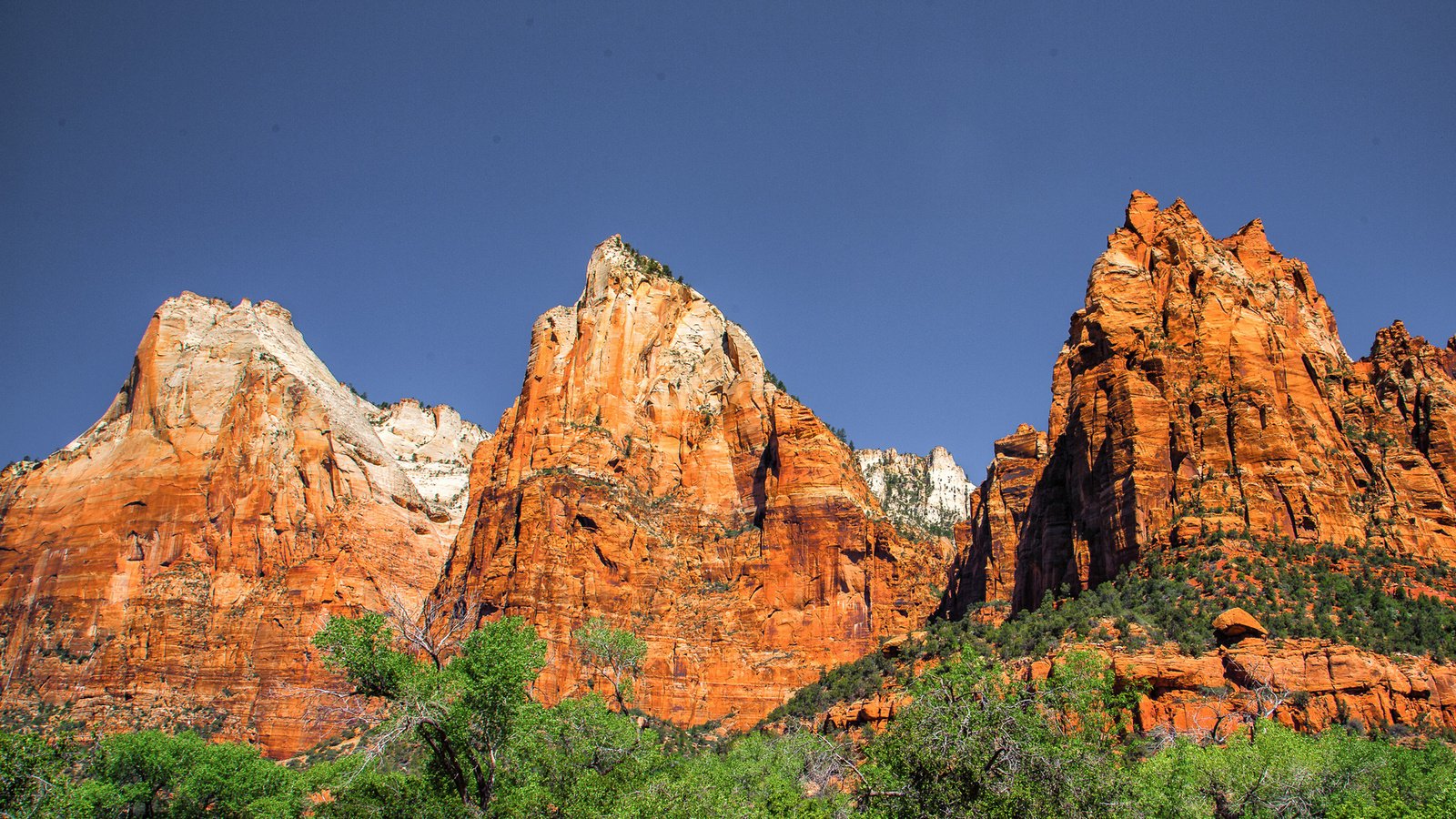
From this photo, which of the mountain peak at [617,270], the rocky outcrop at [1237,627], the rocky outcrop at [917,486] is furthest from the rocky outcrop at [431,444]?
the rocky outcrop at [1237,627]

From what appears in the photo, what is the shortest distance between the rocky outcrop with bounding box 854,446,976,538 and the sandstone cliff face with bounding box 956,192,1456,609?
276 ft

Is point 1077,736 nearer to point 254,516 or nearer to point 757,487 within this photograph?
point 757,487

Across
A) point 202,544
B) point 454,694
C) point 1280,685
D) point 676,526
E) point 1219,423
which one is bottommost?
point 454,694

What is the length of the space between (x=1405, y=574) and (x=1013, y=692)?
41.5 meters

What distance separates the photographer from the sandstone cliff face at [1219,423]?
2301 inches

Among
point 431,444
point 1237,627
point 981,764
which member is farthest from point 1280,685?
point 431,444

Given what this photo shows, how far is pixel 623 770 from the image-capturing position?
116ft

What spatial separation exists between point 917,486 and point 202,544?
117039mm

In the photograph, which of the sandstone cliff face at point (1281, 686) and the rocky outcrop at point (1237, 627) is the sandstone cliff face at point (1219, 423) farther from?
the sandstone cliff face at point (1281, 686)

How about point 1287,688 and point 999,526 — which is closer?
point 1287,688

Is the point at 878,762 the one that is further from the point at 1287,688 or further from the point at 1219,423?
the point at 1219,423

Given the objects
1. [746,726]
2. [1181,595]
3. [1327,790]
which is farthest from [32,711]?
[1327,790]

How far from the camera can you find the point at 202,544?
327ft

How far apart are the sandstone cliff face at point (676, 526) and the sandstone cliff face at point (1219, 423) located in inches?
655
